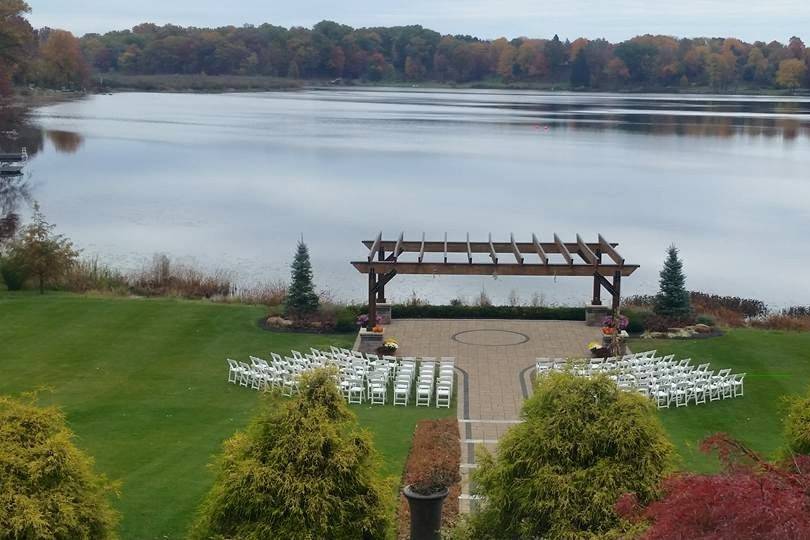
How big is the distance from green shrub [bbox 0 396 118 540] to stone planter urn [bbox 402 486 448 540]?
3916 mm

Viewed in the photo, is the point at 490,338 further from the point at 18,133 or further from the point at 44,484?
the point at 18,133

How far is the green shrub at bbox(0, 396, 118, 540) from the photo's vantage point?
11.0 metres

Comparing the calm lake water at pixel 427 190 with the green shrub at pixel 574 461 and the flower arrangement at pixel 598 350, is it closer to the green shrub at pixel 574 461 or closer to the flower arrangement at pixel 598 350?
the flower arrangement at pixel 598 350

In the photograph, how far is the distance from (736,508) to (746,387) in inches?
628

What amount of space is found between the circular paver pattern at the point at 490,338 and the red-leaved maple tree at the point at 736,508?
1806cm

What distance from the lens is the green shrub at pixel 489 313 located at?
3081 cm

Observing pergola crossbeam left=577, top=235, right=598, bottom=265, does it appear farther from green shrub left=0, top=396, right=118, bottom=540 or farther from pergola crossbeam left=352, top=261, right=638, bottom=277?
green shrub left=0, top=396, right=118, bottom=540

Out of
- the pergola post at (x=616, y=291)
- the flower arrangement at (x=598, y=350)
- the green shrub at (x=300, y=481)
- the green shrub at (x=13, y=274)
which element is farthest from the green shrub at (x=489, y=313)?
the green shrub at (x=300, y=481)

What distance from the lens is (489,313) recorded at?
3086 centimetres

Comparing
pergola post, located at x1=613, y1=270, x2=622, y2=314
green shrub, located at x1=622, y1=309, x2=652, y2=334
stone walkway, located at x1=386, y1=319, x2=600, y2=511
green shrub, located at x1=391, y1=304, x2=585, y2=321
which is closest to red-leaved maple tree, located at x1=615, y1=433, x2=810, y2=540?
stone walkway, located at x1=386, y1=319, x2=600, y2=511

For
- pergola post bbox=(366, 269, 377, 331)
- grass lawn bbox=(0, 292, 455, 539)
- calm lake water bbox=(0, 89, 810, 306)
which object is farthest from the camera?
calm lake water bbox=(0, 89, 810, 306)

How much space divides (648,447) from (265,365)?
512 inches

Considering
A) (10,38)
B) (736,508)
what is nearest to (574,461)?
(736,508)

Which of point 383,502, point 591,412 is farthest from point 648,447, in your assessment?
point 383,502
